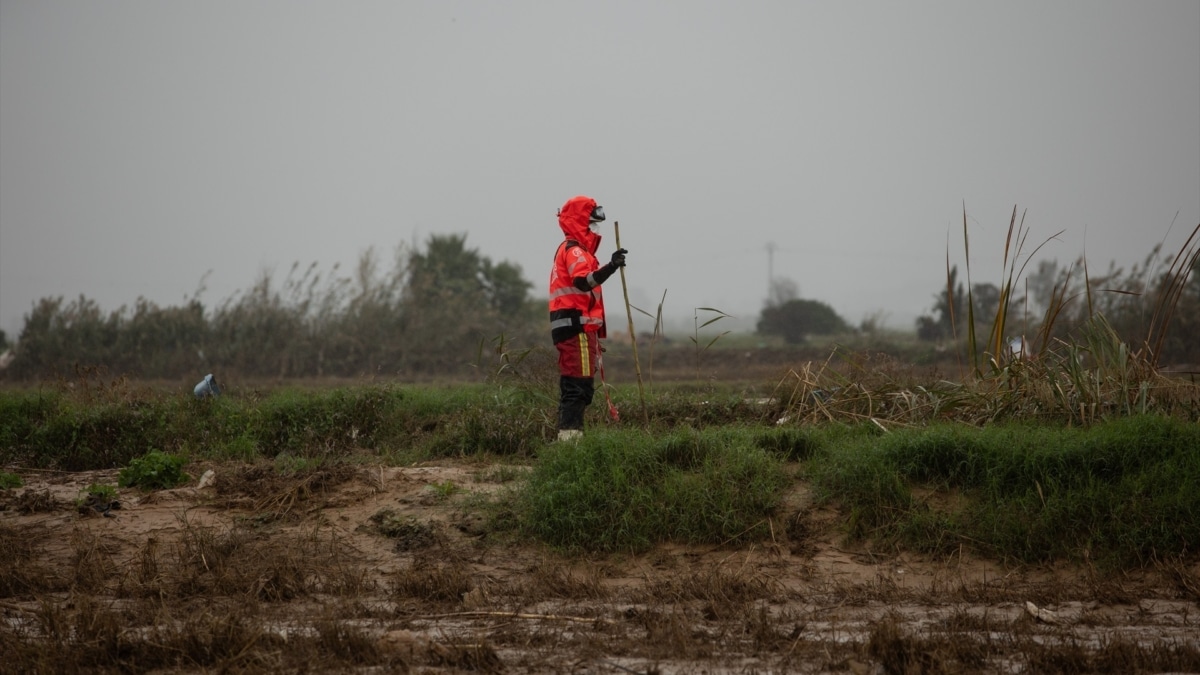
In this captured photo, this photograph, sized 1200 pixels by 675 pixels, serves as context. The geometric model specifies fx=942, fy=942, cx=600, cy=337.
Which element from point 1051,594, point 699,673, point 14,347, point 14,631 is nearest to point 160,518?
point 14,631

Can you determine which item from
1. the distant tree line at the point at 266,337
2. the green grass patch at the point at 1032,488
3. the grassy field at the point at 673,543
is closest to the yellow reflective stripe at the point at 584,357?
the grassy field at the point at 673,543

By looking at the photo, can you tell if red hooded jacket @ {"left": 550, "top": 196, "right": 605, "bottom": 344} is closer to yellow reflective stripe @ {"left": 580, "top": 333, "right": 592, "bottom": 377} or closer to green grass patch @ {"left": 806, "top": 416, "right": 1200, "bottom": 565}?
yellow reflective stripe @ {"left": 580, "top": 333, "right": 592, "bottom": 377}

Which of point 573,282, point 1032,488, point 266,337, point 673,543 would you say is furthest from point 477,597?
point 266,337

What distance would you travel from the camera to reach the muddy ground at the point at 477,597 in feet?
14.1

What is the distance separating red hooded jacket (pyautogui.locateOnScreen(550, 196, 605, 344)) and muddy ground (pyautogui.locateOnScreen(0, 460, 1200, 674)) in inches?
53.4

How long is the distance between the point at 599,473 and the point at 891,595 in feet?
7.02

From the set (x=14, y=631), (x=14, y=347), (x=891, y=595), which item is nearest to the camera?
(x=14, y=631)

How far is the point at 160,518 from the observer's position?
6.89 metres

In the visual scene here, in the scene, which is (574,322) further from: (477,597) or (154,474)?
(154,474)

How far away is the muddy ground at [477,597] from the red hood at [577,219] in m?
2.15

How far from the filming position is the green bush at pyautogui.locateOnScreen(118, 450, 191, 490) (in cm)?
764

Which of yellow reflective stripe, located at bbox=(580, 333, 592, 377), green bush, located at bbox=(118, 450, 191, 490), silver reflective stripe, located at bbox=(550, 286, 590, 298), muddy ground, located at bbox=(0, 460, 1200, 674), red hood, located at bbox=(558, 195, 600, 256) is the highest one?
red hood, located at bbox=(558, 195, 600, 256)

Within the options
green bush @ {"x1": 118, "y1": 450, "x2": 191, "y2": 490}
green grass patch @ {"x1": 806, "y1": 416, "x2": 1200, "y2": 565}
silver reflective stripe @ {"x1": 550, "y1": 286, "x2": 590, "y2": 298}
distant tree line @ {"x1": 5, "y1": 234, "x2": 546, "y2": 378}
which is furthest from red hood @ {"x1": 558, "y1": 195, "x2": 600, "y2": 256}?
distant tree line @ {"x1": 5, "y1": 234, "x2": 546, "y2": 378}

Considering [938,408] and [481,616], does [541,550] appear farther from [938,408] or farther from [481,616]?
[938,408]
